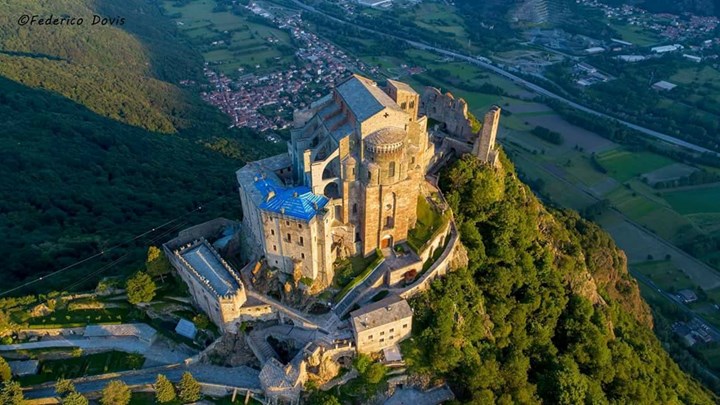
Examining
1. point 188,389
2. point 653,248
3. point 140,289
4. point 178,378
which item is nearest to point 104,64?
→ point 140,289

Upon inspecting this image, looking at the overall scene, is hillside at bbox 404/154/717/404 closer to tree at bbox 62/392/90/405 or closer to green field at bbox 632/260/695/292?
tree at bbox 62/392/90/405

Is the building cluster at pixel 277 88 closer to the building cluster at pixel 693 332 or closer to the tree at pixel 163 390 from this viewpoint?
the tree at pixel 163 390

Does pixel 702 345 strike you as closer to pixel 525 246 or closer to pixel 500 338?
pixel 525 246

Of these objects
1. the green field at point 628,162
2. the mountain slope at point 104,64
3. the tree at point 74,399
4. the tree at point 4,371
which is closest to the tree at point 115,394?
the tree at point 74,399

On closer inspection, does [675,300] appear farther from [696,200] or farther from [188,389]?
[188,389]

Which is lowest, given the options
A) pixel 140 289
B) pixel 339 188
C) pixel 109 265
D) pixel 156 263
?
pixel 109 265

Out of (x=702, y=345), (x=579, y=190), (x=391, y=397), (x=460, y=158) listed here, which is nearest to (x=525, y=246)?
(x=460, y=158)
